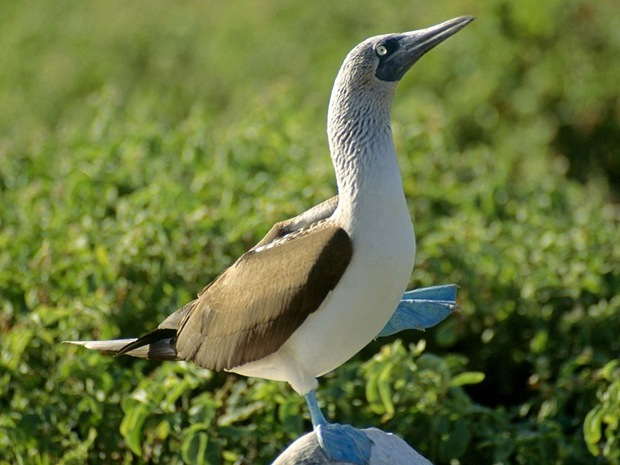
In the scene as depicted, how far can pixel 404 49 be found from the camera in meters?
3.38

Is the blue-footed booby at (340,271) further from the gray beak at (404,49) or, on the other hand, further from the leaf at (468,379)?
the leaf at (468,379)

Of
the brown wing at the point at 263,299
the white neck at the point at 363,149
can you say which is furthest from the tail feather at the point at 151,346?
the white neck at the point at 363,149

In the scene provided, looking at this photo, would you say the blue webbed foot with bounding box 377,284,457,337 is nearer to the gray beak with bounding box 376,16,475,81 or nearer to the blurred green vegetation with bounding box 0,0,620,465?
the blurred green vegetation with bounding box 0,0,620,465

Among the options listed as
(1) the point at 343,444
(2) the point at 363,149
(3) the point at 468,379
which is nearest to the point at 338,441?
(1) the point at 343,444

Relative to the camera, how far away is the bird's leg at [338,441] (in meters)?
3.46

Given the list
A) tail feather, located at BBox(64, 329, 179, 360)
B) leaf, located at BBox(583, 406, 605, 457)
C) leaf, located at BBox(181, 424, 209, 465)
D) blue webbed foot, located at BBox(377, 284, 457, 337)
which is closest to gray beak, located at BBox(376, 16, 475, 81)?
blue webbed foot, located at BBox(377, 284, 457, 337)

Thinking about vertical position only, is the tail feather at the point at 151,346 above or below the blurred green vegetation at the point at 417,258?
above

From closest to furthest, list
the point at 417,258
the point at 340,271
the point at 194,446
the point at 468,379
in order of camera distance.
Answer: the point at 340,271
the point at 194,446
the point at 468,379
the point at 417,258

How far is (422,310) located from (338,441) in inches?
20.8

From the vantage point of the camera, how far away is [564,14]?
8641 millimetres

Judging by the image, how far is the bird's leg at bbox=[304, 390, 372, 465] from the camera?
11.4 ft

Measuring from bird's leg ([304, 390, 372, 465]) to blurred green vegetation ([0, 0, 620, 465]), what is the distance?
2.60ft

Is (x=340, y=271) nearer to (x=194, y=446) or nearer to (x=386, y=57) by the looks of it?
(x=386, y=57)

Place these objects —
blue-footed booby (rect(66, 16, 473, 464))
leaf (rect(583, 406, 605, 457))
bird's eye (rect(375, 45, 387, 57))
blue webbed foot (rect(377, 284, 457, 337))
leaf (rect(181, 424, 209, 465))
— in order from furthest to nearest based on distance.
A: leaf (rect(583, 406, 605, 457)), leaf (rect(181, 424, 209, 465)), blue webbed foot (rect(377, 284, 457, 337)), bird's eye (rect(375, 45, 387, 57)), blue-footed booby (rect(66, 16, 473, 464))
